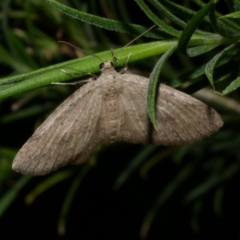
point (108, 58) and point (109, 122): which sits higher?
point (109, 122)

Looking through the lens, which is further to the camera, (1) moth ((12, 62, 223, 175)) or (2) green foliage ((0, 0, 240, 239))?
(1) moth ((12, 62, 223, 175))

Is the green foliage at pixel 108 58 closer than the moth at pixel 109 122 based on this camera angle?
Yes

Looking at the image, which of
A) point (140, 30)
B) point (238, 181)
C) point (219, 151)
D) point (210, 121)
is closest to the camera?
point (140, 30)

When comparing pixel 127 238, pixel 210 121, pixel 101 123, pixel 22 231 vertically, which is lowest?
pixel 210 121

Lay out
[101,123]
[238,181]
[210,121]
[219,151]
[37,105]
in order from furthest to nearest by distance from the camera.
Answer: [238,181] → [219,151] → [37,105] → [101,123] → [210,121]

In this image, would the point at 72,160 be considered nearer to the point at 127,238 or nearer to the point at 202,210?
the point at 202,210

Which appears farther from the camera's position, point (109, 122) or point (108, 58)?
point (109, 122)

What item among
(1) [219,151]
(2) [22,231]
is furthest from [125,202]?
(1) [219,151]

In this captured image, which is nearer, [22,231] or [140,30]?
[140,30]
